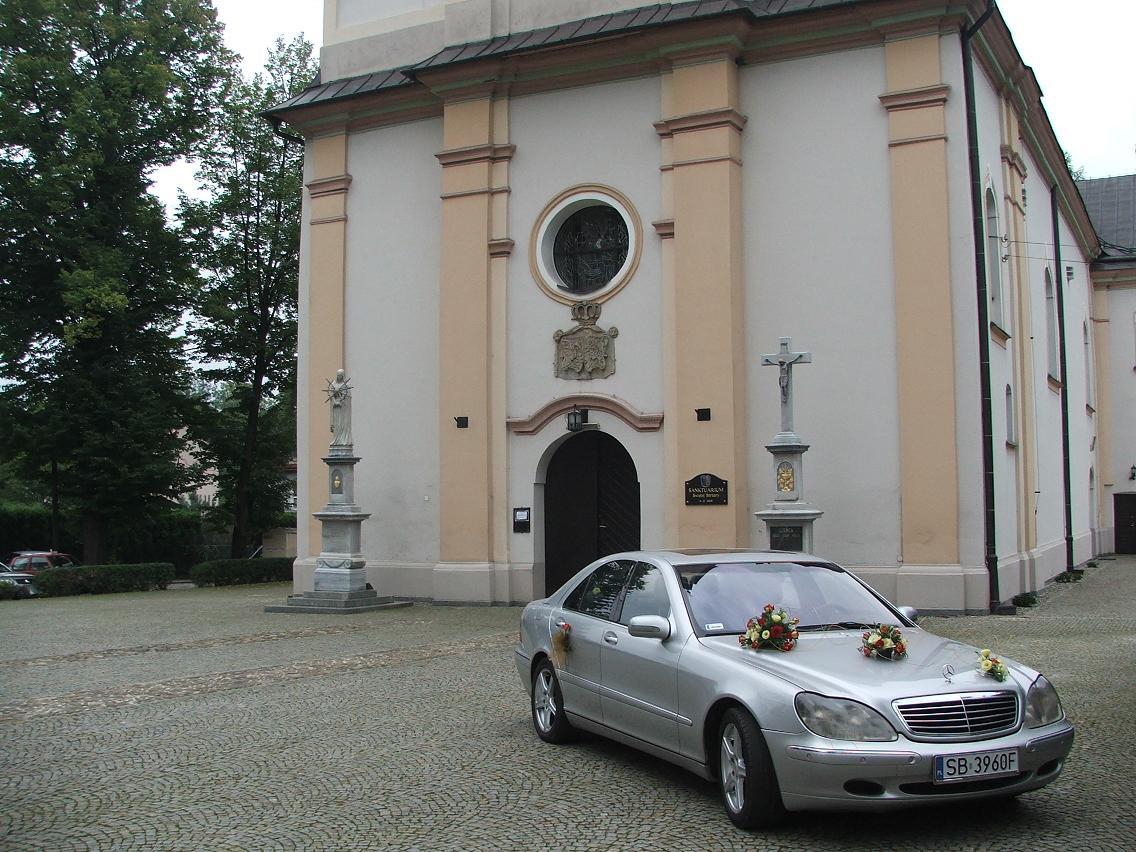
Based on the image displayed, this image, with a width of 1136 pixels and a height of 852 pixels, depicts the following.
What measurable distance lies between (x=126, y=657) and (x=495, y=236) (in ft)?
31.2

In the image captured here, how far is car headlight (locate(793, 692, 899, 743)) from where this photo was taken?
5.22 meters

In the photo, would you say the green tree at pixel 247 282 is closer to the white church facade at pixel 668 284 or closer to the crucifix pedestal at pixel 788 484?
the white church facade at pixel 668 284

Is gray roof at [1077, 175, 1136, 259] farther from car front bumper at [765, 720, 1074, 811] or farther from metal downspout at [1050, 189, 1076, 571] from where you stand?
car front bumper at [765, 720, 1074, 811]

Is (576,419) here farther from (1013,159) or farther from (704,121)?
(1013,159)

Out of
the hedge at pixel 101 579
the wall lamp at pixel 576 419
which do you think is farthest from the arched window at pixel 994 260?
the hedge at pixel 101 579

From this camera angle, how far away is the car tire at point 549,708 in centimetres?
767

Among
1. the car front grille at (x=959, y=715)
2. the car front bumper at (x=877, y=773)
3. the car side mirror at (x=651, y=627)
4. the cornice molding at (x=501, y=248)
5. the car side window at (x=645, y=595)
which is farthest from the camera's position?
the cornice molding at (x=501, y=248)

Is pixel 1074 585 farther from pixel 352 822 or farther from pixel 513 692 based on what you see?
pixel 352 822

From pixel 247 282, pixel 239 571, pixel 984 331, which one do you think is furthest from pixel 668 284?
pixel 247 282

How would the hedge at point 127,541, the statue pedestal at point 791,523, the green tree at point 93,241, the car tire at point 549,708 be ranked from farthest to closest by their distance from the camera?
the hedge at point 127,541, the green tree at point 93,241, the statue pedestal at point 791,523, the car tire at point 549,708

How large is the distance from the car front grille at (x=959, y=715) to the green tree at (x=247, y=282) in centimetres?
2983

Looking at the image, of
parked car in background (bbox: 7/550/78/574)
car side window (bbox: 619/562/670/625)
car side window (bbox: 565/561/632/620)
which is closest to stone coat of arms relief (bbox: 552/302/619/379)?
car side window (bbox: 565/561/632/620)

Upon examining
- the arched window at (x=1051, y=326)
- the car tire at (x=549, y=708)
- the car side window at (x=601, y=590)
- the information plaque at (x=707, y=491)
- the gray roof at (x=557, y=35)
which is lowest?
the car tire at (x=549, y=708)

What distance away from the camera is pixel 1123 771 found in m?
6.73
